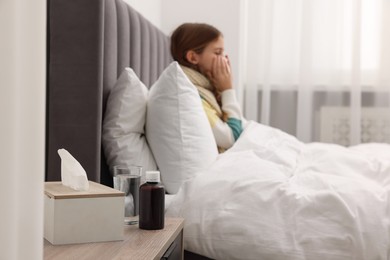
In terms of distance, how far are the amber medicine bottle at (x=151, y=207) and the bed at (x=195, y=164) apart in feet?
0.84

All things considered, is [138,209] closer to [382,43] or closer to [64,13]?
[64,13]

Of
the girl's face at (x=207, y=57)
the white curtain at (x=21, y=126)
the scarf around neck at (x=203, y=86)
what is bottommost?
the white curtain at (x=21, y=126)

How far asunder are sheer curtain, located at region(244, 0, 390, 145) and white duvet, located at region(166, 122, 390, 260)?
216cm

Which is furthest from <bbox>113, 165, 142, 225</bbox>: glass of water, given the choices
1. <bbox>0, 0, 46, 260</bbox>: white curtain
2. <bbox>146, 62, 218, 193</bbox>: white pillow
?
<bbox>0, 0, 46, 260</bbox>: white curtain

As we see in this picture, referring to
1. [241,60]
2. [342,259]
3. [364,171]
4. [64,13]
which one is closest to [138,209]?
[342,259]

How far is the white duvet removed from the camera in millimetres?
1266

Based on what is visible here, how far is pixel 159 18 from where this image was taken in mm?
3719

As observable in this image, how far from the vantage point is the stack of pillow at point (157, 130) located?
1.61 meters

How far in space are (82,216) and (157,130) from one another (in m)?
0.73

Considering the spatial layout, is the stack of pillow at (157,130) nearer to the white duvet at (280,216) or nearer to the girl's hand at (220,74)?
the white duvet at (280,216)

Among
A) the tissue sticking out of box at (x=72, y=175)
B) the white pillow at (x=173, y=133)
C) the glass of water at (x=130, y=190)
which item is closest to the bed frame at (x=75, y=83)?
the white pillow at (x=173, y=133)

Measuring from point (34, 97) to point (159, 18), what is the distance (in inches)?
130

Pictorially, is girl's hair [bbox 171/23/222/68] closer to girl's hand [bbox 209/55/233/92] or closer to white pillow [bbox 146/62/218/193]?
girl's hand [bbox 209/55/233/92]

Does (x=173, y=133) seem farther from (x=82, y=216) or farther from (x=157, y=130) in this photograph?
(x=82, y=216)
